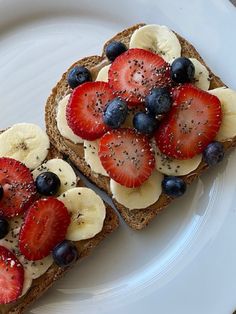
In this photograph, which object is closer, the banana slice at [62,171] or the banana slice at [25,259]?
the banana slice at [25,259]

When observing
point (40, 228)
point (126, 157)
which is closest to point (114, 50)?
point (126, 157)

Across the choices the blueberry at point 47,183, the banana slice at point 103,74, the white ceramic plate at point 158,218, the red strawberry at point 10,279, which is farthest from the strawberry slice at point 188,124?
the red strawberry at point 10,279

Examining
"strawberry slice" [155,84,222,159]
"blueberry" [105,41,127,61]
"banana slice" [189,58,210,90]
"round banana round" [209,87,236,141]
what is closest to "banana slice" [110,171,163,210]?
"strawberry slice" [155,84,222,159]

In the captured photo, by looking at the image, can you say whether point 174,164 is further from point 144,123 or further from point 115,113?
point 115,113

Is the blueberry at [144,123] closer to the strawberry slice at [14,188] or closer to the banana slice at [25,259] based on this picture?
the strawberry slice at [14,188]

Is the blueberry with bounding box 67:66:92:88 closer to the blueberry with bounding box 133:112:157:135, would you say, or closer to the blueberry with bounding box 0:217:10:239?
the blueberry with bounding box 133:112:157:135

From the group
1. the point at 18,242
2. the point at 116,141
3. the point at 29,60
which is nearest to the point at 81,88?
the point at 116,141
